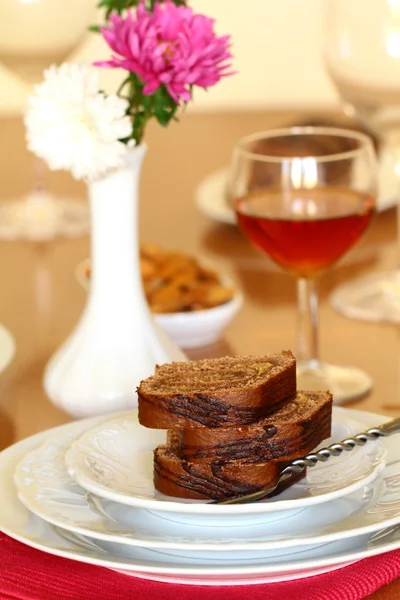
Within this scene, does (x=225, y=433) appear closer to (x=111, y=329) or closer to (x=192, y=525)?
(x=192, y=525)

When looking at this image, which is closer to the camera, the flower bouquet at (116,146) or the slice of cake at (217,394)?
the slice of cake at (217,394)

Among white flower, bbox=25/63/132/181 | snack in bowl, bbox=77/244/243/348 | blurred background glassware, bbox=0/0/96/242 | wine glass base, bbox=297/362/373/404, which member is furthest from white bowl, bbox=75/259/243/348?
blurred background glassware, bbox=0/0/96/242

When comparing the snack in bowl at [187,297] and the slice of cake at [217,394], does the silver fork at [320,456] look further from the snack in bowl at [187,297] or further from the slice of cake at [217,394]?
the snack in bowl at [187,297]

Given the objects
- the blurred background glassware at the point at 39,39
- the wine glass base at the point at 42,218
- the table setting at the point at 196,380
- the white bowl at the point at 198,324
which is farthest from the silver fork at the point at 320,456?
the wine glass base at the point at 42,218

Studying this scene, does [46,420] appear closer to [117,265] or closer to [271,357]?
[117,265]

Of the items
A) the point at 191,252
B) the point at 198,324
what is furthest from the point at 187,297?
the point at 191,252

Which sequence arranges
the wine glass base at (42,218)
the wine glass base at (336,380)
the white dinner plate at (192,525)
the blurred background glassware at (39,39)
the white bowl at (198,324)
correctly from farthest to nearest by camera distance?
1. the wine glass base at (42,218)
2. the blurred background glassware at (39,39)
3. the white bowl at (198,324)
4. the wine glass base at (336,380)
5. the white dinner plate at (192,525)

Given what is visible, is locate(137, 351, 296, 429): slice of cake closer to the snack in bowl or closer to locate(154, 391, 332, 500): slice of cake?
locate(154, 391, 332, 500): slice of cake
